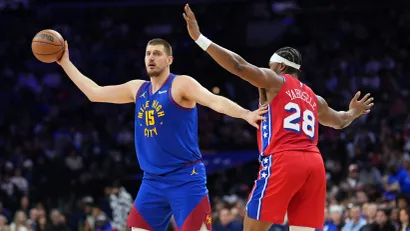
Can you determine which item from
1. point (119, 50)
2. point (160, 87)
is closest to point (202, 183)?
point (160, 87)

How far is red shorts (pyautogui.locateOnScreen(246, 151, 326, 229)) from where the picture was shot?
7359mm

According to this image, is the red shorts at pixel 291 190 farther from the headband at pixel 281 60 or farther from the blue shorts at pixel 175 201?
the headband at pixel 281 60

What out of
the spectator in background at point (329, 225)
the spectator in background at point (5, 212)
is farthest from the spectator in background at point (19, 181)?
the spectator in background at point (329, 225)

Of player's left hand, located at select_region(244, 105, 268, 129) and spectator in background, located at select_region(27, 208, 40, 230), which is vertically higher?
player's left hand, located at select_region(244, 105, 268, 129)

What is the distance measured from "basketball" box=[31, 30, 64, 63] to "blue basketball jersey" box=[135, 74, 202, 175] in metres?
1.39

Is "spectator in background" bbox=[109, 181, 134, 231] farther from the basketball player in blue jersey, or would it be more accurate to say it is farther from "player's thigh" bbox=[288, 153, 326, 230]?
"player's thigh" bbox=[288, 153, 326, 230]

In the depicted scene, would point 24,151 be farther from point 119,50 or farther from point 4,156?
point 119,50

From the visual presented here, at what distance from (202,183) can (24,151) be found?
14274 millimetres

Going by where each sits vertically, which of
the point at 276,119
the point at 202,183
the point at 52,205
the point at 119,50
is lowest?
the point at 52,205

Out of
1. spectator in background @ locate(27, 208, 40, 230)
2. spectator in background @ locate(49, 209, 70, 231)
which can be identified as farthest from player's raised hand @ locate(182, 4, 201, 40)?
spectator in background @ locate(27, 208, 40, 230)

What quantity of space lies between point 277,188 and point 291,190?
0.13 metres

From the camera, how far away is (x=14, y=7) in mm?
26078

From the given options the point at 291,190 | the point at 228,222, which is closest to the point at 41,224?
the point at 228,222

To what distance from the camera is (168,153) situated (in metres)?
7.86
